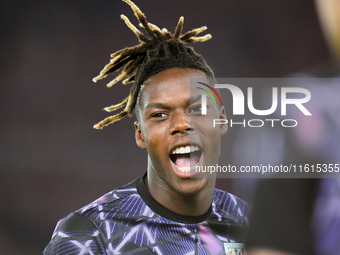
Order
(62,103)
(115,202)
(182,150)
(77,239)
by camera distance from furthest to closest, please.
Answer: (62,103) → (115,202) → (182,150) → (77,239)

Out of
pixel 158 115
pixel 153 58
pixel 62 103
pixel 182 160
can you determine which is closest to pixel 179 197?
pixel 182 160

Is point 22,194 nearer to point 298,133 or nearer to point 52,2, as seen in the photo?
point 52,2

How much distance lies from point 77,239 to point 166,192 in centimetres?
52

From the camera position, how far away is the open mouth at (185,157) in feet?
8.48

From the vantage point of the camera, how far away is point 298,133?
3.71ft

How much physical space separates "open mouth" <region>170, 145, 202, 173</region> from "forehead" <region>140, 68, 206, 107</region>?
0.27m

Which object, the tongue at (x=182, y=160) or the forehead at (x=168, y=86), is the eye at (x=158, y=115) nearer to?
the forehead at (x=168, y=86)

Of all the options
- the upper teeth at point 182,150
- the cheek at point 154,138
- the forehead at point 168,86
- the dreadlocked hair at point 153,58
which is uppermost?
the dreadlocked hair at point 153,58

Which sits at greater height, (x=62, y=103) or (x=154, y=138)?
(x=62, y=103)

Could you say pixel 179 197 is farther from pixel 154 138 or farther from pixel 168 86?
pixel 168 86

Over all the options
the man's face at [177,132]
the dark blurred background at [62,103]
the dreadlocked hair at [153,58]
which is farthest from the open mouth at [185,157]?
the dark blurred background at [62,103]

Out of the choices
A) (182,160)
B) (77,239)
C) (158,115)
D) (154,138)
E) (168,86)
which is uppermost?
(168,86)

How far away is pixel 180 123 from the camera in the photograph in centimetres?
254

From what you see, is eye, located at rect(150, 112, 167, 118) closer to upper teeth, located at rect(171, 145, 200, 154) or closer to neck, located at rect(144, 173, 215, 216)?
upper teeth, located at rect(171, 145, 200, 154)
